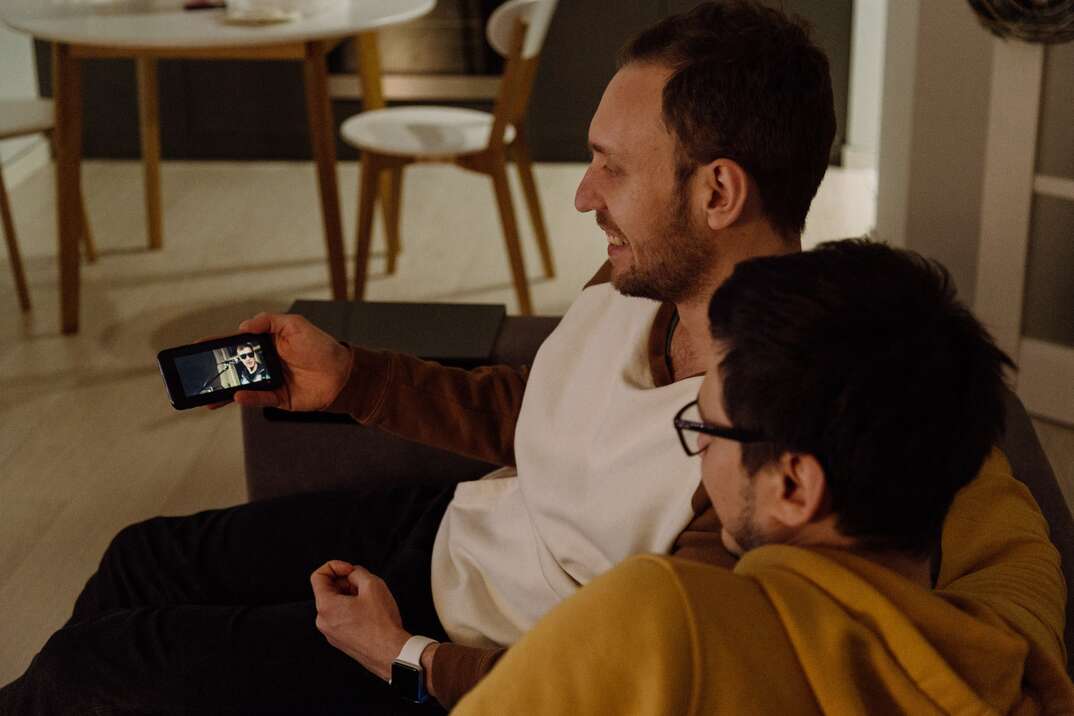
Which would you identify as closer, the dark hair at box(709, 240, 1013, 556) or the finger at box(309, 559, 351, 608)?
the dark hair at box(709, 240, 1013, 556)

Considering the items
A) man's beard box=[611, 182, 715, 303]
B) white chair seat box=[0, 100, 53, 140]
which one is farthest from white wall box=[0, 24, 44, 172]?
man's beard box=[611, 182, 715, 303]

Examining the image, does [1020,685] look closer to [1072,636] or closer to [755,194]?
[1072,636]

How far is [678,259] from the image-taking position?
1.41m

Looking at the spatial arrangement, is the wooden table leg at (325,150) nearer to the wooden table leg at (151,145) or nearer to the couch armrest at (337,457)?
the wooden table leg at (151,145)

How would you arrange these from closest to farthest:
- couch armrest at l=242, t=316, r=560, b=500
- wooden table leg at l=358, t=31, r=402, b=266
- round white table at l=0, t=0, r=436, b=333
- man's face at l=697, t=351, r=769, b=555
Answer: man's face at l=697, t=351, r=769, b=555, couch armrest at l=242, t=316, r=560, b=500, round white table at l=0, t=0, r=436, b=333, wooden table leg at l=358, t=31, r=402, b=266

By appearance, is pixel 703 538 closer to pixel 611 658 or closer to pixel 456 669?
pixel 456 669

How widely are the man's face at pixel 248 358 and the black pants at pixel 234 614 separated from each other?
240mm

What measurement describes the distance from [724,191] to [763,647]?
23.7 inches

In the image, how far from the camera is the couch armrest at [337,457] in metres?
1.84

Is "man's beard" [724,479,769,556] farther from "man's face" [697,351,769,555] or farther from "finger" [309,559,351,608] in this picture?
"finger" [309,559,351,608]

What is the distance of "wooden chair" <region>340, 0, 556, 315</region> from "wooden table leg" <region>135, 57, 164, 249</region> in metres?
0.67

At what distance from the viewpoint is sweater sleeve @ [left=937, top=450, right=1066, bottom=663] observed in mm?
1080

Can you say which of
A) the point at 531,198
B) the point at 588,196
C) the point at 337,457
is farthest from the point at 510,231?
the point at 588,196

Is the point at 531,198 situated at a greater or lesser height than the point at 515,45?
lesser
